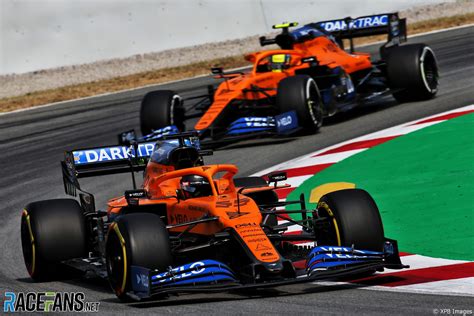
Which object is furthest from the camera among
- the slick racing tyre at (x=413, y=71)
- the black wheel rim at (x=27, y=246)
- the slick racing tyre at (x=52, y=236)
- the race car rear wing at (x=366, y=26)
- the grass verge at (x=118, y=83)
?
Result: the grass verge at (x=118, y=83)

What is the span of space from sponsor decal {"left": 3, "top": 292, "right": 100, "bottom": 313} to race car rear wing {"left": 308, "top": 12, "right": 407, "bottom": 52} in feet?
34.9

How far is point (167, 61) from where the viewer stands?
1007 inches

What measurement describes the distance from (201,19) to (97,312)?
17471mm

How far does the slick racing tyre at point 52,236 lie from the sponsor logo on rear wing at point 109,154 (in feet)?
4.16

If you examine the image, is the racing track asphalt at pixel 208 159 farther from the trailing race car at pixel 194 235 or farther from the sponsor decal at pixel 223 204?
the sponsor decal at pixel 223 204

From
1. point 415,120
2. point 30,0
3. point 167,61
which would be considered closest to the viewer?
point 415,120

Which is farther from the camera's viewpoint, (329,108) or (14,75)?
(14,75)

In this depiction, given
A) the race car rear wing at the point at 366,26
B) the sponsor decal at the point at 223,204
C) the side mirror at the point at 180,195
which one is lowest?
the sponsor decal at the point at 223,204

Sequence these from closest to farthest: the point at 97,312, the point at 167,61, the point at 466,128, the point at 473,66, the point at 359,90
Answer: the point at 97,312, the point at 466,128, the point at 359,90, the point at 473,66, the point at 167,61

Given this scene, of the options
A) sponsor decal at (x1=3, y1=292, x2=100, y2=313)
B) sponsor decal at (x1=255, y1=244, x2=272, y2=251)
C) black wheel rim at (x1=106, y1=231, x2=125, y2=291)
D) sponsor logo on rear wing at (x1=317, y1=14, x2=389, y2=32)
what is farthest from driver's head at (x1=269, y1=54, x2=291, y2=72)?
sponsor decal at (x1=255, y1=244, x2=272, y2=251)

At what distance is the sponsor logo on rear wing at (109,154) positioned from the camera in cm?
1148

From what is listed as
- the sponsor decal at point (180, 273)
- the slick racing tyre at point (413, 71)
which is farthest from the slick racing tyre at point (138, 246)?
the slick racing tyre at point (413, 71)

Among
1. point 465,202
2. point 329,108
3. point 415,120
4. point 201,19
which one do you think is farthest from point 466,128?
point 201,19

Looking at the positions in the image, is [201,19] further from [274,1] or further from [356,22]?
[356,22]
